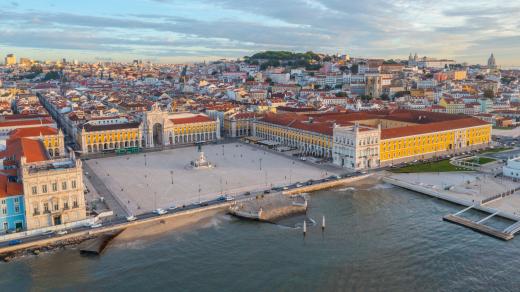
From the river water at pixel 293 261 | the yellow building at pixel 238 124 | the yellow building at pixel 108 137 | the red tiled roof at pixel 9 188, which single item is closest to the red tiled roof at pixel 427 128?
the river water at pixel 293 261

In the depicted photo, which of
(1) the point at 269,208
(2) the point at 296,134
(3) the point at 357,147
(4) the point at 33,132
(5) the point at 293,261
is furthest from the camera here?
(2) the point at 296,134

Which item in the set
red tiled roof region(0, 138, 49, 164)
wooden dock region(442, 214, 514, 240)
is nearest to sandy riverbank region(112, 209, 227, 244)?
red tiled roof region(0, 138, 49, 164)

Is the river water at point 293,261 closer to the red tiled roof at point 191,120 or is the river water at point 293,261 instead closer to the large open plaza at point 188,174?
the large open plaza at point 188,174

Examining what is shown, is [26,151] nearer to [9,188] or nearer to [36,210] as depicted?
[9,188]

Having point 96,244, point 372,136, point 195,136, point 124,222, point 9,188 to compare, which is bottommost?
point 96,244

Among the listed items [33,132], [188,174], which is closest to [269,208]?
[188,174]

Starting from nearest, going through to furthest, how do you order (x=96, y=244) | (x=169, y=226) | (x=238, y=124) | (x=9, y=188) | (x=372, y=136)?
(x=96, y=244) → (x=9, y=188) → (x=169, y=226) → (x=372, y=136) → (x=238, y=124)
